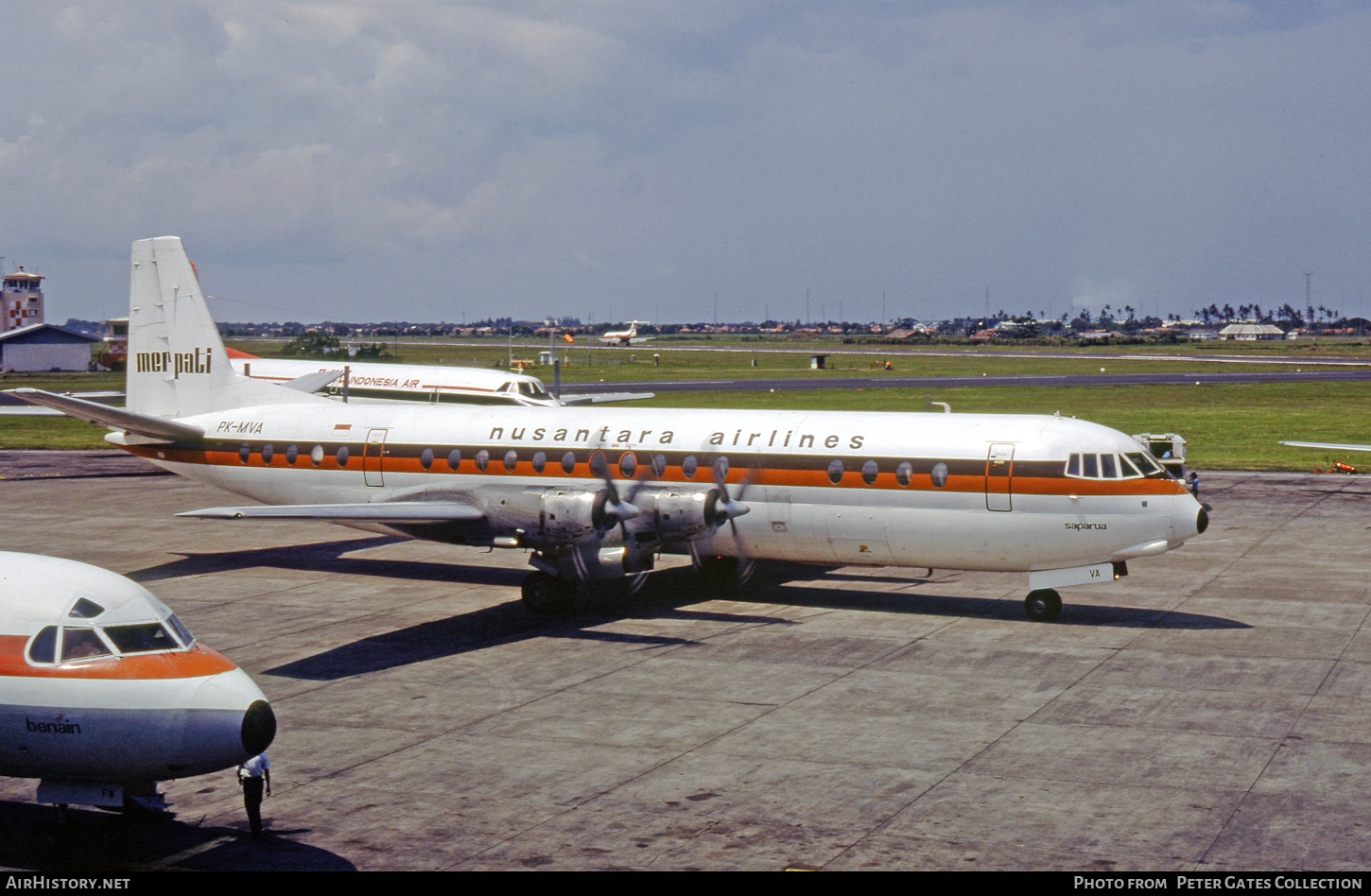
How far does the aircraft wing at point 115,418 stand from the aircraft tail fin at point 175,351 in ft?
2.75

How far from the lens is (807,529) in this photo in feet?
82.0

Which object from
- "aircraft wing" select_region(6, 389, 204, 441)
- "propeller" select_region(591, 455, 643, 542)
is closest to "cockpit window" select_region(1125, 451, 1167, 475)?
"propeller" select_region(591, 455, 643, 542)

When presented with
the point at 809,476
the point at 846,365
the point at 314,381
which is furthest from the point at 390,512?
the point at 846,365

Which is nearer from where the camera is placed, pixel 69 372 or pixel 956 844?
pixel 956 844

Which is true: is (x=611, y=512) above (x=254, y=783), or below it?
above

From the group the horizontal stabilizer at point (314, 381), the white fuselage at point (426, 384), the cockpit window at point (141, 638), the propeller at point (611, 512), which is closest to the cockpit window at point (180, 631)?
the cockpit window at point (141, 638)

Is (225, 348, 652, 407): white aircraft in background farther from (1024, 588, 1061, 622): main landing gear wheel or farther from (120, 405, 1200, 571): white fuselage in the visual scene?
(1024, 588, 1061, 622): main landing gear wheel

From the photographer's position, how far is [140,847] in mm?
13258

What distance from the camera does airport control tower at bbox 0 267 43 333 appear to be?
147 meters

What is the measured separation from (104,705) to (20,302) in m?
155

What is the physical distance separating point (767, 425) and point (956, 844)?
45.2ft

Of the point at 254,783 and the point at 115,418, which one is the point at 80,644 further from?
the point at 115,418

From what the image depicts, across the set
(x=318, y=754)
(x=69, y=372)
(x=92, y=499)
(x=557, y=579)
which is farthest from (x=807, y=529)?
(x=69, y=372)
